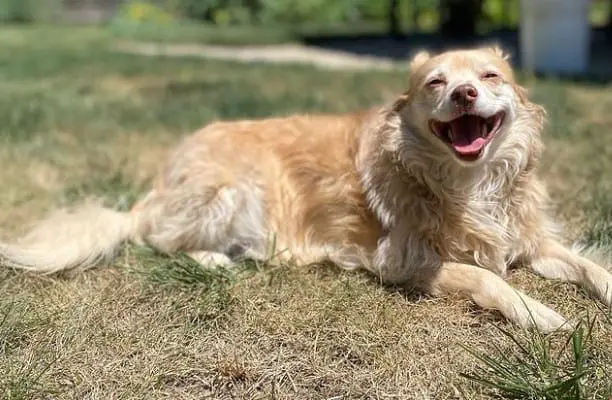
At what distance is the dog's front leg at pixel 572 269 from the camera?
2.99m

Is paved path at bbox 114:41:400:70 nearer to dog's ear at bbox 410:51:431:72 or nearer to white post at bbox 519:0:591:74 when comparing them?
white post at bbox 519:0:591:74

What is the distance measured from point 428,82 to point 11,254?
206cm

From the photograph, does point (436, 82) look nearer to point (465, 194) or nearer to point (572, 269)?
point (465, 194)

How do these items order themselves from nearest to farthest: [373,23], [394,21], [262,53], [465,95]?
[465,95], [262,53], [394,21], [373,23]

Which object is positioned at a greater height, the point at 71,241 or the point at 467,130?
the point at 467,130

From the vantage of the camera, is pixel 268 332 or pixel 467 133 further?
pixel 467 133

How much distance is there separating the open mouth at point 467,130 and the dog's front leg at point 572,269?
1.98 feet

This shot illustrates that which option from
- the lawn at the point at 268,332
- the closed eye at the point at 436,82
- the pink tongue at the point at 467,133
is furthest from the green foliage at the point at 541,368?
the closed eye at the point at 436,82

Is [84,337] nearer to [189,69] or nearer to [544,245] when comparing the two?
[544,245]

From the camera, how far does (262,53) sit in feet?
46.4

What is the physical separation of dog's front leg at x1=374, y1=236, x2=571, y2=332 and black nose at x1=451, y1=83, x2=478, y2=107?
0.66 meters

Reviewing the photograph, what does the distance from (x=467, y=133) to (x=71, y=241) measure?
192 cm

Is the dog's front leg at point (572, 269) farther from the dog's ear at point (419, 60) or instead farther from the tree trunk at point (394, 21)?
the tree trunk at point (394, 21)

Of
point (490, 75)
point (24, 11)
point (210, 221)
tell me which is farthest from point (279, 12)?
point (490, 75)
